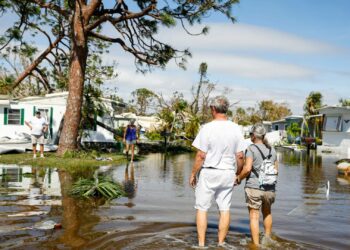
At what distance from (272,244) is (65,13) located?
14420 mm

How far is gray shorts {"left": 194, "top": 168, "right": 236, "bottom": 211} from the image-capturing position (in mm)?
5902

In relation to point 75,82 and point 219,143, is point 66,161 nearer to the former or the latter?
point 75,82

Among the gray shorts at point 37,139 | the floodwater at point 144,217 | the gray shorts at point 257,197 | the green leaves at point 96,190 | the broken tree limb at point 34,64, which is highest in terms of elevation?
the broken tree limb at point 34,64

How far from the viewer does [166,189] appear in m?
11.5

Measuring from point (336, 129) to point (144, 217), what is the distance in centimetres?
2906

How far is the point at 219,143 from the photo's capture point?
586 cm

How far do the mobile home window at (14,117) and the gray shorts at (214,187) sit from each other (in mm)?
21183

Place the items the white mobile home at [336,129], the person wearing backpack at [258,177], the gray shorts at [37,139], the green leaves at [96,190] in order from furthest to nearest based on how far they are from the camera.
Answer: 1. the white mobile home at [336,129]
2. the gray shorts at [37,139]
3. the green leaves at [96,190]
4. the person wearing backpack at [258,177]

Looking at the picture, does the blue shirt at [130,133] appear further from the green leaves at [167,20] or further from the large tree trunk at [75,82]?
the green leaves at [167,20]

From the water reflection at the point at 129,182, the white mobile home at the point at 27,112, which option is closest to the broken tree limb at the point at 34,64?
the white mobile home at the point at 27,112

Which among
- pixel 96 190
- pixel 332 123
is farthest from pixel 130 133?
pixel 332 123

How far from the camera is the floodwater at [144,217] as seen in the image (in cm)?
621

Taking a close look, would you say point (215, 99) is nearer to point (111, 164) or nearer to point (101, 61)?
point (111, 164)

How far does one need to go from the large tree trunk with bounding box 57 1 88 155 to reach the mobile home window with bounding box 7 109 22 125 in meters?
7.97
